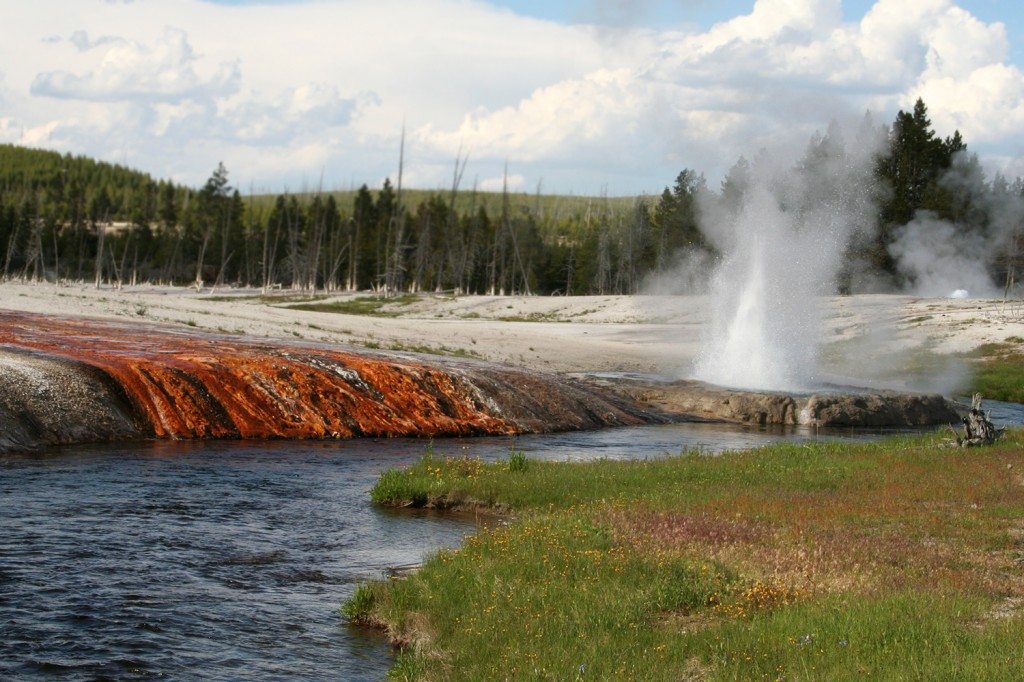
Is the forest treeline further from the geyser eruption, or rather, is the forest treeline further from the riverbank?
the riverbank

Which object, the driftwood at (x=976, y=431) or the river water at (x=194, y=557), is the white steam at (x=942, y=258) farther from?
the river water at (x=194, y=557)

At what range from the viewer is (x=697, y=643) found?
8531 millimetres

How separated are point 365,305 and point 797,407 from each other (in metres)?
61.8

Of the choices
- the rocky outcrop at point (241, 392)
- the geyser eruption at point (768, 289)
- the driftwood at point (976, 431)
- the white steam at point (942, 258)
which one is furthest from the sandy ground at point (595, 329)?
the driftwood at point (976, 431)

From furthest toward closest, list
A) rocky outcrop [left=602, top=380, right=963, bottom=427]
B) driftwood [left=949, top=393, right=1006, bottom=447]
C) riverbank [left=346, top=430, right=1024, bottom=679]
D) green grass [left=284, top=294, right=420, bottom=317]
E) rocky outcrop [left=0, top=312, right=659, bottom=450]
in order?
green grass [left=284, top=294, right=420, bottom=317], rocky outcrop [left=602, top=380, right=963, bottom=427], rocky outcrop [left=0, top=312, right=659, bottom=450], driftwood [left=949, top=393, right=1006, bottom=447], riverbank [left=346, top=430, right=1024, bottom=679]

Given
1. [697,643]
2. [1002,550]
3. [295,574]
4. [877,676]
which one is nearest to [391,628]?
[295,574]

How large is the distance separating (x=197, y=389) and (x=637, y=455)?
9.27m

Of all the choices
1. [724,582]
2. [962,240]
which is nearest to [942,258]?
[962,240]

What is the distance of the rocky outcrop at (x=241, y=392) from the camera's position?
68.3 feet

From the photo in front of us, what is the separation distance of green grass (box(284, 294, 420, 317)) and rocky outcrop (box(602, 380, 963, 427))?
52.2 metres

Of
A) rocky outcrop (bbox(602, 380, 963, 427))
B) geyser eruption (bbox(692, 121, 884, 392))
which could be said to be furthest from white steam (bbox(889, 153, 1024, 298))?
rocky outcrop (bbox(602, 380, 963, 427))

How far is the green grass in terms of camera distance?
282ft

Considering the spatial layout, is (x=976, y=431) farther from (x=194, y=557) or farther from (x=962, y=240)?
(x=962, y=240)

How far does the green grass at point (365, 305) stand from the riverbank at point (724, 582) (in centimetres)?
6910
